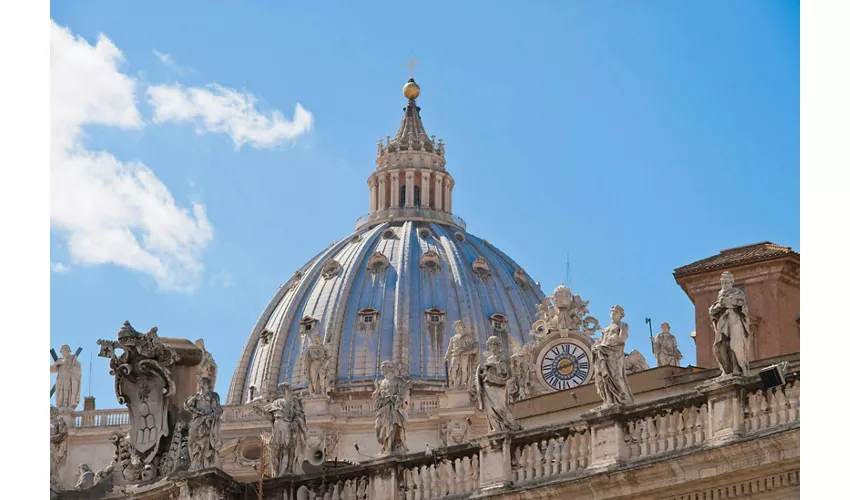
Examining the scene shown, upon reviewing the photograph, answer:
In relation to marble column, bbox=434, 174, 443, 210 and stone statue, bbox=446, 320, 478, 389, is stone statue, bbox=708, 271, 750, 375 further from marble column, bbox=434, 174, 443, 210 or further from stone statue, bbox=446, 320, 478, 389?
marble column, bbox=434, 174, 443, 210

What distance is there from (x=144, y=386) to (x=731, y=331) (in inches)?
363

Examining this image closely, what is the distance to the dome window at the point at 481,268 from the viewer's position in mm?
144625

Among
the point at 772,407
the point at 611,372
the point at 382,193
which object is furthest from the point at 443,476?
the point at 382,193

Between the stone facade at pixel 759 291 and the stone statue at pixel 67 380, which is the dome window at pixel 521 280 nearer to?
the stone statue at pixel 67 380

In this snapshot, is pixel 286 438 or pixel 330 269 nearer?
pixel 286 438

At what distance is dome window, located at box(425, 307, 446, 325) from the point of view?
5581 inches

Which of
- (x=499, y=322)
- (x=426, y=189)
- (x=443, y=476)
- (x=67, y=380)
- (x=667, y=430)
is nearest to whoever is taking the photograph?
(x=667, y=430)

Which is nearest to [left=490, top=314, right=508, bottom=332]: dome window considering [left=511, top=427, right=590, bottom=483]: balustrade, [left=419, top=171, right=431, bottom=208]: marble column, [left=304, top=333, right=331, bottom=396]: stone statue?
[left=304, top=333, right=331, bottom=396]: stone statue

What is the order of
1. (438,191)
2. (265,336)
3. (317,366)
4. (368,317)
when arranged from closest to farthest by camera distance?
(317,366) < (368,317) < (265,336) < (438,191)

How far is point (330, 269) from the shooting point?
145m

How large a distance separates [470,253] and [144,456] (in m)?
117

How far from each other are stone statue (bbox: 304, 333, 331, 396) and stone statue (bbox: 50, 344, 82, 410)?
24.6 metres

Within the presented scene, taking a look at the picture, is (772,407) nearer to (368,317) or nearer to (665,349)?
(665,349)

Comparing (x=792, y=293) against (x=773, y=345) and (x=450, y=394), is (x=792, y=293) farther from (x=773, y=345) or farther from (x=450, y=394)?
(x=450, y=394)
